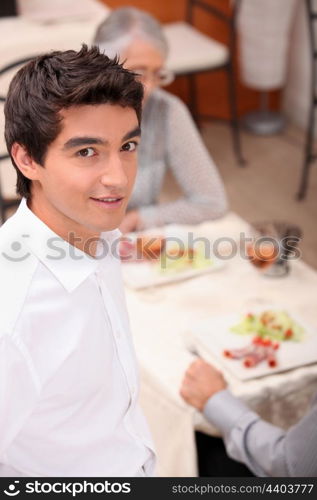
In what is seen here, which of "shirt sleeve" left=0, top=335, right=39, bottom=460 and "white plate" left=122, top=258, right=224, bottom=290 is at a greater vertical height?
"shirt sleeve" left=0, top=335, right=39, bottom=460

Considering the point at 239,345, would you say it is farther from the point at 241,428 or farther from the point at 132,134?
the point at 132,134

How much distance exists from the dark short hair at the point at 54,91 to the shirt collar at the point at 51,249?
0.34 feet

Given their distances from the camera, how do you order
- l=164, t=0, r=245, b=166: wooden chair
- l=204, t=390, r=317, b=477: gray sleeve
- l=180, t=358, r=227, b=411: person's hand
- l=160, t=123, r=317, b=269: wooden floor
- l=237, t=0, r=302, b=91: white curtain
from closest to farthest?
l=204, t=390, r=317, b=477: gray sleeve
l=180, t=358, r=227, b=411: person's hand
l=160, t=123, r=317, b=269: wooden floor
l=164, t=0, r=245, b=166: wooden chair
l=237, t=0, r=302, b=91: white curtain

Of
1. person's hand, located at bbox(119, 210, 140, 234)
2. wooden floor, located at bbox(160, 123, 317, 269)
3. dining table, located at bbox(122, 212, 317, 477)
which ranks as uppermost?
dining table, located at bbox(122, 212, 317, 477)

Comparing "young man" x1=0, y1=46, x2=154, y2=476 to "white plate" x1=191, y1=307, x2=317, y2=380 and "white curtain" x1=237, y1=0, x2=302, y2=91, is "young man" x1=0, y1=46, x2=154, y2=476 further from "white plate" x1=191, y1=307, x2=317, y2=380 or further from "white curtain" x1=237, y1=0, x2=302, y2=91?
"white curtain" x1=237, y1=0, x2=302, y2=91

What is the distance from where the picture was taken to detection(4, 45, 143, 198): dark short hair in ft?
3.27

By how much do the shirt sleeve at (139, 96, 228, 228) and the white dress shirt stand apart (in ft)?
4.39

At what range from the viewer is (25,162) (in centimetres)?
105

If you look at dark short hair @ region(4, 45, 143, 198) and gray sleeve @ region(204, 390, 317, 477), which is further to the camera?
gray sleeve @ region(204, 390, 317, 477)

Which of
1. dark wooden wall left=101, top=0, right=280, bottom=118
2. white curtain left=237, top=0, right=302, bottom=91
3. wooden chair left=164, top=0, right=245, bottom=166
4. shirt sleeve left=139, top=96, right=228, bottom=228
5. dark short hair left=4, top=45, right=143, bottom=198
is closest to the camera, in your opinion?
dark short hair left=4, top=45, right=143, bottom=198

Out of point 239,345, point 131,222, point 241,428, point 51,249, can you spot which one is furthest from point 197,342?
point 51,249

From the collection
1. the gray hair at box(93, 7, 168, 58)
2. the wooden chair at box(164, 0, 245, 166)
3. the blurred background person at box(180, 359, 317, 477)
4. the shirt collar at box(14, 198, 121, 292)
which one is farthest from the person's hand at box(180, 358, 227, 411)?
the wooden chair at box(164, 0, 245, 166)

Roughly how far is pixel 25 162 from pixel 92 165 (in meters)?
0.09

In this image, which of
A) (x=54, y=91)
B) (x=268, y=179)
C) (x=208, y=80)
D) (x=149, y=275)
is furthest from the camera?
(x=208, y=80)
